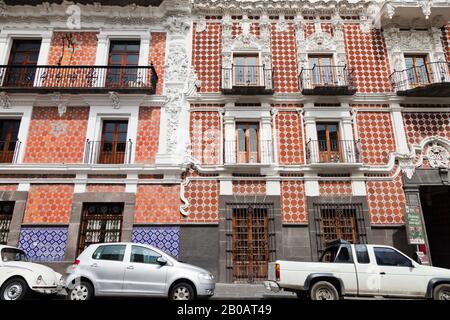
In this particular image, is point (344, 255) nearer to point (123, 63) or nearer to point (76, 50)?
point (123, 63)

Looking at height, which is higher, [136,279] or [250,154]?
[250,154]

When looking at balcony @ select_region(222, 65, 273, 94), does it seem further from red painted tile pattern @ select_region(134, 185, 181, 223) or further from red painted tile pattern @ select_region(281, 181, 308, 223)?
red painted tile pattern @ select_region(134, 185, 181, 223)

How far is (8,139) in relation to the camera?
13.9 metres

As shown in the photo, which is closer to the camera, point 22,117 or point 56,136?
point 56,136

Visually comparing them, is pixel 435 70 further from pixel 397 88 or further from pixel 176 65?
pixel 176 65

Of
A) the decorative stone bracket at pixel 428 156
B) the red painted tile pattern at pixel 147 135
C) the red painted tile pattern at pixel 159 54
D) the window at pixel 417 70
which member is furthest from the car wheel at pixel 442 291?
the red painted tile pattern at pixel 159 54

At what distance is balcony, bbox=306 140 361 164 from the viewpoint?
13391 mm

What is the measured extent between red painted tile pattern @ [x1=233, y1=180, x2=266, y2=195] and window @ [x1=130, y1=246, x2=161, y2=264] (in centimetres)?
551

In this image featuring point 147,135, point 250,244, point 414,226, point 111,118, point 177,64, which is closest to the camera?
point 414,226

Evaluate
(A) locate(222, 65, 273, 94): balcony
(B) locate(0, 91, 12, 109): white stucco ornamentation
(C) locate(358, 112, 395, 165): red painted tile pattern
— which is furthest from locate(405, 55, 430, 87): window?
(B) locate(0, 91, 12, 109): white stucco ornamentation

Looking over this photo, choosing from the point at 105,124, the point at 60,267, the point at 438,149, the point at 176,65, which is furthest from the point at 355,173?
the point at 60,267


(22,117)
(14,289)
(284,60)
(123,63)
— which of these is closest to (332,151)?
(284,60)

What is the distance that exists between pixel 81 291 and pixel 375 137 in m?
13.1

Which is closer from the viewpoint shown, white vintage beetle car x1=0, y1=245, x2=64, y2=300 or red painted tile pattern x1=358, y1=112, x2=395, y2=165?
white vintage beetle car x1=0, y1=245, x2=64, y2=300
